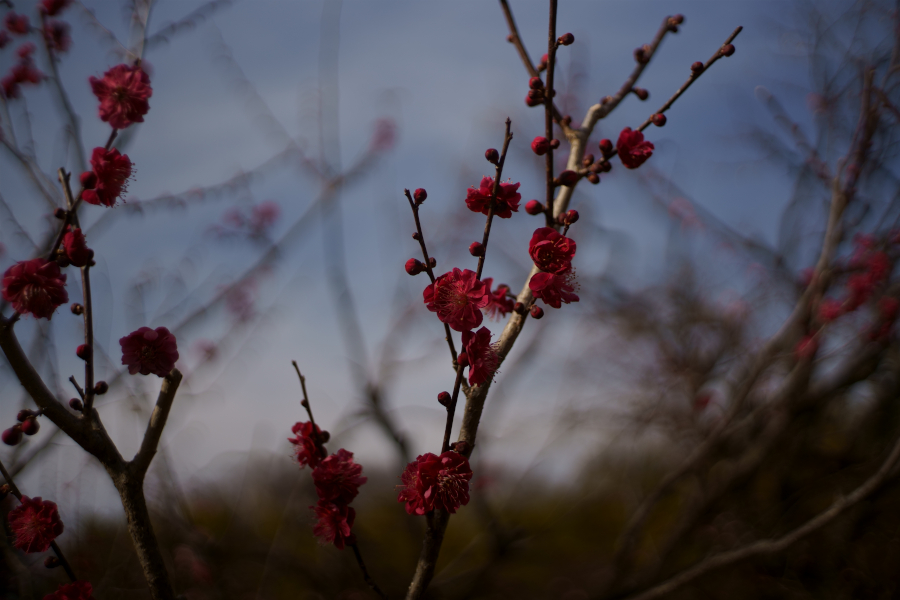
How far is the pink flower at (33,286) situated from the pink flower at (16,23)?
2288 millimetres

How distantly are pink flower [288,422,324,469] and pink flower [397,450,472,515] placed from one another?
36cm

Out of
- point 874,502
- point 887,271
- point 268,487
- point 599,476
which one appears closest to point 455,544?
point 599,476

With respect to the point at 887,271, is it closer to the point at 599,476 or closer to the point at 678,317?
the point at 678,317

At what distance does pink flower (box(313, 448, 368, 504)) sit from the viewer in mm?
1230

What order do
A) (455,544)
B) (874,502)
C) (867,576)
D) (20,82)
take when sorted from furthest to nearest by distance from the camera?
(455,544), (874,502), (867,576), (20,82)

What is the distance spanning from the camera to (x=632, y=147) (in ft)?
4.81

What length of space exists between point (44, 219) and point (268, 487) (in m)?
3.17

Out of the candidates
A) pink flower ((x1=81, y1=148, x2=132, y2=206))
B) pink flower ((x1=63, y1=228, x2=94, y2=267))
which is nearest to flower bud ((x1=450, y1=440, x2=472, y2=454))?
pink flower ((x1=63, y1=228, x2=94, y2=267))

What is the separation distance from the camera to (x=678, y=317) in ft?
20.4

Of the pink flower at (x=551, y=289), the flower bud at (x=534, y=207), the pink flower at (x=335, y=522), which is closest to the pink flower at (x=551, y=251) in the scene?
the pink flower at (x=551, y=289)

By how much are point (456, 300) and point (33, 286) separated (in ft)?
3.34

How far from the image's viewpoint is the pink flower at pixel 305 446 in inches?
53.2

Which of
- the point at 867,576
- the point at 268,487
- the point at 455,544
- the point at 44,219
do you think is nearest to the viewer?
the point at 44,219

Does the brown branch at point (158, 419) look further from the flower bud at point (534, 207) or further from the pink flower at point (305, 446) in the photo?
the flower bud at point (534, 207)
